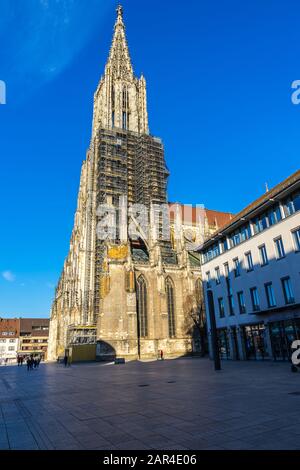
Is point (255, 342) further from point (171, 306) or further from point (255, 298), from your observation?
point (171, 306)

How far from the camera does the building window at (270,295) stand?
2189 centimetres

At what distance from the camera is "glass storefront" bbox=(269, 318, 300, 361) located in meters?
19.8

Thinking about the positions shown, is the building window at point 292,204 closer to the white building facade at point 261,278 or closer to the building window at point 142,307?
the white building facade at point 261,278

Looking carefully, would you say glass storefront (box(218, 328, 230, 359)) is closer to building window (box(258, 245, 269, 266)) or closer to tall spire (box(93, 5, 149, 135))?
building window (box(258, 245, 269, 266))

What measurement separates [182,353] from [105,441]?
1647 inches

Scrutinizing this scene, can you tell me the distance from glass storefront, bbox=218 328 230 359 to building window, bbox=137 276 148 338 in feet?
59.6

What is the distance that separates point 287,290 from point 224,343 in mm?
9400

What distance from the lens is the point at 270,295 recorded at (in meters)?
22.2

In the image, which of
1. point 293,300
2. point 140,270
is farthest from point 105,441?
point 140,270

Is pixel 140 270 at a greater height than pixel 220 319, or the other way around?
pixel 140 270

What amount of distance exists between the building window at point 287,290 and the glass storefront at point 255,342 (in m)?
3.26

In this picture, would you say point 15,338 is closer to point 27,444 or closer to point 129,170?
point 129,170

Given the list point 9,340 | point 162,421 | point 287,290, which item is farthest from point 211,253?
point 9,340

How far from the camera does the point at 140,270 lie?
47.0 meters
